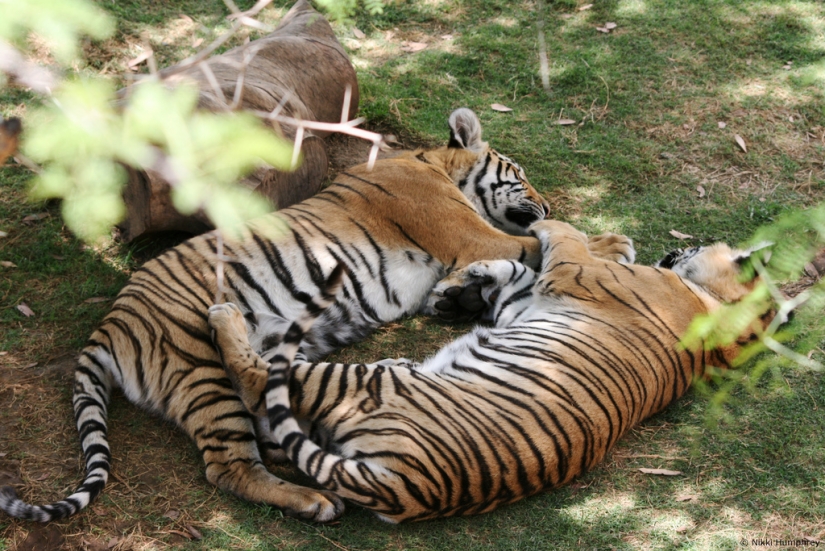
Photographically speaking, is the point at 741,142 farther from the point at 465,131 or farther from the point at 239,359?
the point at 239,359

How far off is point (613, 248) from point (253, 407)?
209cm

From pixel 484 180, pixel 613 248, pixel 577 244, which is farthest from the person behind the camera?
pixel 484 180

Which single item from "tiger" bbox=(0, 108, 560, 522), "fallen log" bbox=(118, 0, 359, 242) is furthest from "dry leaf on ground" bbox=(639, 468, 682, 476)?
"fallen log" bbox=(118, 0, 359, 242)

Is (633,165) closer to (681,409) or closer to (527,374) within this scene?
(681,409)

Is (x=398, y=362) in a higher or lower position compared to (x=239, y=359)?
lower

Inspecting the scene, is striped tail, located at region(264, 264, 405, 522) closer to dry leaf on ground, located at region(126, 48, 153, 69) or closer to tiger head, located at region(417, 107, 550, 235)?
dry leaf on ground, located at region(126, 48, 153, 69)

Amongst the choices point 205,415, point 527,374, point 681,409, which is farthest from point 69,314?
point 681,409

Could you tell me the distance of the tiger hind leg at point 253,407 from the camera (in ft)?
9.21

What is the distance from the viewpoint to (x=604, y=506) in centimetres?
295

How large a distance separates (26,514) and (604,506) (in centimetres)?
216

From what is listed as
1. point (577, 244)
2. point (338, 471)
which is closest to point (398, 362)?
→ point (338, 471)

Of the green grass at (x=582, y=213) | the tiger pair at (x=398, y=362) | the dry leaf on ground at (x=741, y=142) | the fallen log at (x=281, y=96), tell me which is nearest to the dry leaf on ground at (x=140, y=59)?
the fallen log at (x=281, y=96)

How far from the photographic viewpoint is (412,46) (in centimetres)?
608

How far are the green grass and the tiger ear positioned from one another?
22.8 inches
